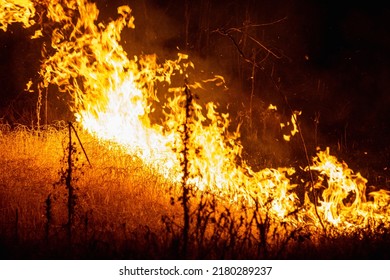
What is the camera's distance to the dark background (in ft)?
57.2

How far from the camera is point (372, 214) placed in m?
7.94

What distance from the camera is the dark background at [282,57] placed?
17422 millimetres

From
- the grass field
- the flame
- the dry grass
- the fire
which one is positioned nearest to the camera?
the grass field

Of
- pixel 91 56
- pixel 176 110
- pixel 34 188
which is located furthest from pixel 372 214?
pixel 91 56

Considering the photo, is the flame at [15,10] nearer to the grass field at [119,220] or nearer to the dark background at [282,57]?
the grass field at [119,220]

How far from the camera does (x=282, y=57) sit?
17.8 meters

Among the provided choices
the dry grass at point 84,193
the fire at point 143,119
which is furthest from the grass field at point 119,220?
the fire at point 143,119

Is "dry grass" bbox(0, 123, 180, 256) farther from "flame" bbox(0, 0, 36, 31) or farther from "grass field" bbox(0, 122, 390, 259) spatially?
"flame" bbox(0, 0, 36, 31)

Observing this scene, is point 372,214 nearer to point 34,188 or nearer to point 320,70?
point 34,188

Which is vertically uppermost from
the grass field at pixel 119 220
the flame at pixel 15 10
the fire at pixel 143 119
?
the flame at pixel 15 10

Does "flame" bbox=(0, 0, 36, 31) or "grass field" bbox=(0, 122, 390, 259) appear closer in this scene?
"grass field" bbox=(0, 122, 390, 259)

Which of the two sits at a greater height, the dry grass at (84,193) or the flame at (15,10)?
the flame at (15,10)

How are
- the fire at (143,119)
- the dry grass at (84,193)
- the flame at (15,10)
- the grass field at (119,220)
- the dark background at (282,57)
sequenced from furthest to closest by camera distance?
the dark background at (282,57) → the flame at (15,10) → the fire at (143,119) → the dry grass at (84,193) → the grass field at (119,220)

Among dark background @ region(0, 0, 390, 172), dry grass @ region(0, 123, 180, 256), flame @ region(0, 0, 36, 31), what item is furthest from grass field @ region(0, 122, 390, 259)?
dark background @ region(0, 0, 390, 172)
